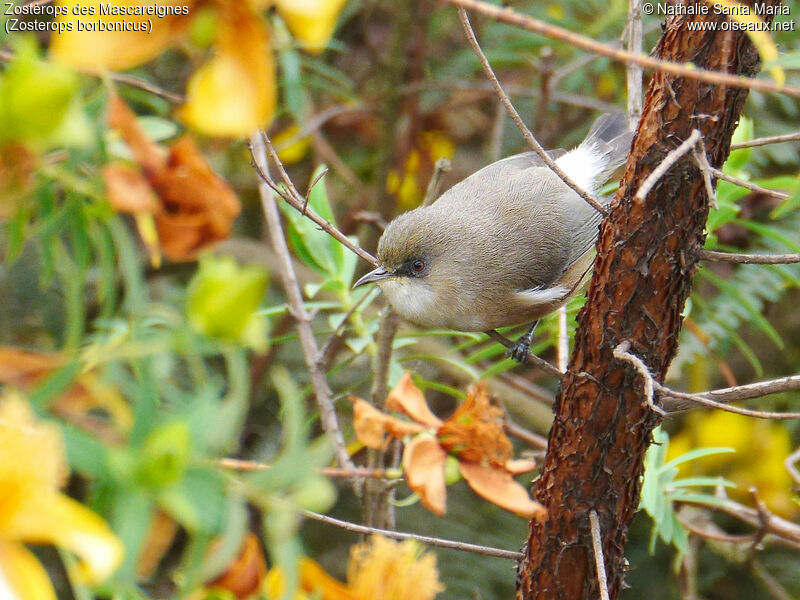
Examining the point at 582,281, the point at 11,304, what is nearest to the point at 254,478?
the point at 582,281

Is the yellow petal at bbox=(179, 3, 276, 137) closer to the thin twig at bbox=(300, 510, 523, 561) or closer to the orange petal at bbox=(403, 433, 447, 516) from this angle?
the orange petal at bbox=(403, 433, 447, 516)

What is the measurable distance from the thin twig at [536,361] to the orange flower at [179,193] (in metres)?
1.11

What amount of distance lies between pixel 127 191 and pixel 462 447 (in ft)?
2.03

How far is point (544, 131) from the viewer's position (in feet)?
12.7

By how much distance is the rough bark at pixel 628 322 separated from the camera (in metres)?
1.53

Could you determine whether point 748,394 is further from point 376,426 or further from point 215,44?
point 215,44

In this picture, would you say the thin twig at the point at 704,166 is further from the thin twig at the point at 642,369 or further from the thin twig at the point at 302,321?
the thin twig at the point at 302,321

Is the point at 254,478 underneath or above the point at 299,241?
above

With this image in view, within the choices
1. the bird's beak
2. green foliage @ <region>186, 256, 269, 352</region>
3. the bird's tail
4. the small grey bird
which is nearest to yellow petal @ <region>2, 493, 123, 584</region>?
green foliage @ <region>186, 256, 269, 352</region>

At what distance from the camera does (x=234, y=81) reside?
2.73 ft

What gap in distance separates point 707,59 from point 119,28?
3.43ft

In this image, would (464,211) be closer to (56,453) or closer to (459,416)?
(459,416)

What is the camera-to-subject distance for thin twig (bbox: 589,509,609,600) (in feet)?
5.17

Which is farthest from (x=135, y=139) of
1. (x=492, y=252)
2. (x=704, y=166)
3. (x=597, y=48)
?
(x=492, y=252)
